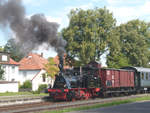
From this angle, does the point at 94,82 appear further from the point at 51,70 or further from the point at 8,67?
the point at 8,67

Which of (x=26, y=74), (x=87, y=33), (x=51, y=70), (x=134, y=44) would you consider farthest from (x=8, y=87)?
(x=134, y=44)

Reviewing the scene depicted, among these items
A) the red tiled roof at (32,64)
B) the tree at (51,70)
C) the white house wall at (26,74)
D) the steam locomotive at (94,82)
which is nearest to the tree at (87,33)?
the tree at (51,70)

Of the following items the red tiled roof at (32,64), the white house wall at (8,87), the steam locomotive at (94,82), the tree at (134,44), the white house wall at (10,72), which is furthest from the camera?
the red tiled roof at (32,64)

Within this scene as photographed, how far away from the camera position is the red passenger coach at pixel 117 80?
77.2 feet

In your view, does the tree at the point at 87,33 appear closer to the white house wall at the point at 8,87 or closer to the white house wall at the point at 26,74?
the white house wall at the point at 8,87

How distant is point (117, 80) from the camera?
2533cm

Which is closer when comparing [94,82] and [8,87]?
[94,82]

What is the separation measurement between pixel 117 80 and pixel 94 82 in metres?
3.79

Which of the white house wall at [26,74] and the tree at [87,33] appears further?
the white house wall at [26,74]

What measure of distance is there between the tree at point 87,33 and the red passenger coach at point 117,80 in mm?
14418

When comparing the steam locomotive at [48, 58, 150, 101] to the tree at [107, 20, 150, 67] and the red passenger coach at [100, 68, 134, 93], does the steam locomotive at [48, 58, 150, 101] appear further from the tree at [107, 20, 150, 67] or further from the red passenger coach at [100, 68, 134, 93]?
the tree at [107, 20, 150, 67]

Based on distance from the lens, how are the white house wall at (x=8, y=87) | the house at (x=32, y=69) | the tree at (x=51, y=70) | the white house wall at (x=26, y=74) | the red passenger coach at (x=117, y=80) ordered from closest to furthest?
the red passenger coach at (x=117, y=80) < the white house wall at (x=8, y=87) < the tree at (x=51, y=70) < the house at (x=32, y=69) < the white house wall at (x=26, y=74)

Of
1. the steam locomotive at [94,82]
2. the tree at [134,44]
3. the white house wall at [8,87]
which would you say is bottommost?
the white house wall at [8,87]

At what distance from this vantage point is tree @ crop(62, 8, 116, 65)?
42031mm
